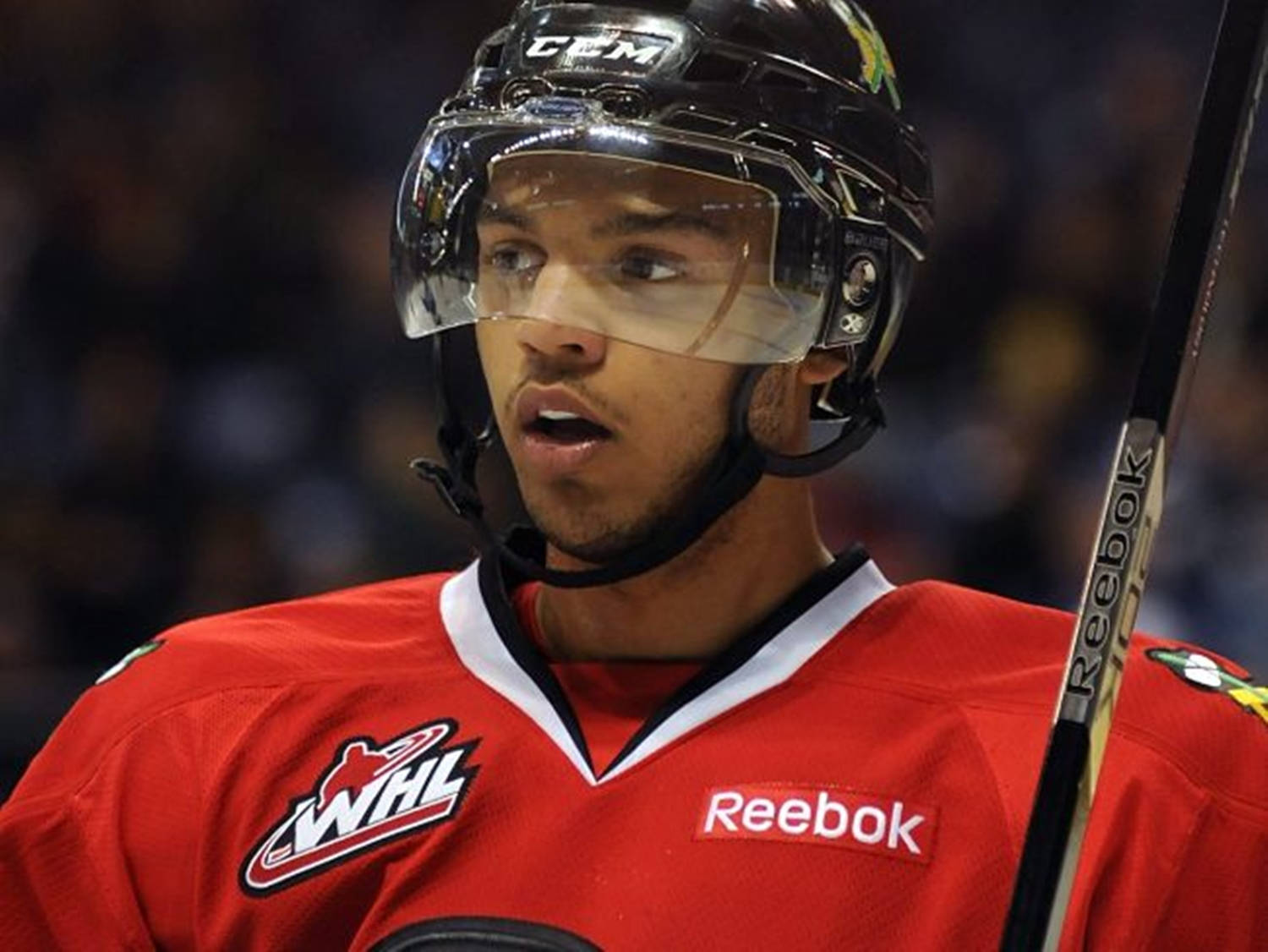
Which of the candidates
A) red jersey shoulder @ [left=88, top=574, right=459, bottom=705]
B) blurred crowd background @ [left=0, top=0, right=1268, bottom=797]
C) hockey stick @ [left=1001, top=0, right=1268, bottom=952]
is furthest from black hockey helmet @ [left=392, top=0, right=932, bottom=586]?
blurred crowd background @ [left=0, top=0, right=1268, bottom=797]

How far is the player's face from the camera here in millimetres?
1967

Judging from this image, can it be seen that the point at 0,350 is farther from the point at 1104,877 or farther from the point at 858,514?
the point at 1104,877

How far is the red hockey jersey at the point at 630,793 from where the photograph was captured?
1.83 meters

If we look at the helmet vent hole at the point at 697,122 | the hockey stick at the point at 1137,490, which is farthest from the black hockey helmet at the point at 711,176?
the hockey stick at the point at 1137,490

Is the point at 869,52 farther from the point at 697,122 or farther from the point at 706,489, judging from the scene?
the point at 706,489

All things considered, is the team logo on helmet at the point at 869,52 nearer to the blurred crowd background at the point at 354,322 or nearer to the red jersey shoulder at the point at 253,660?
the red jersey shoulder at the point at 253,660

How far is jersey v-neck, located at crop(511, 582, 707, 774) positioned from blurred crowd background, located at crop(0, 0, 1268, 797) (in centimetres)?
195

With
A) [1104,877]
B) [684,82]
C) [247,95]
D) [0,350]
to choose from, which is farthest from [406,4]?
[1104,877]

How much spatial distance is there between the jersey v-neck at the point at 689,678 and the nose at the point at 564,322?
10.0 inches

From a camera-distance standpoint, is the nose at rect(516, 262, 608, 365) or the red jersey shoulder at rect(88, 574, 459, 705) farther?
the red jersey shoulder at rect(88, 574, 459, 705)

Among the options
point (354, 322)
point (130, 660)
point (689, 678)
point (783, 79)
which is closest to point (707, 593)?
point (689, 678)

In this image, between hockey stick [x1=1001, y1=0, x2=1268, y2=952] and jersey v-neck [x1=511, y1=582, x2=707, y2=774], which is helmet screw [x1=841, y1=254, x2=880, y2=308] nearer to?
jersey v-neck [x1=511, y1=582, x2=707, y2=774]

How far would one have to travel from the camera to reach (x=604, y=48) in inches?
80.4

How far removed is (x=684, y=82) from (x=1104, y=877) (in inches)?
26.8
